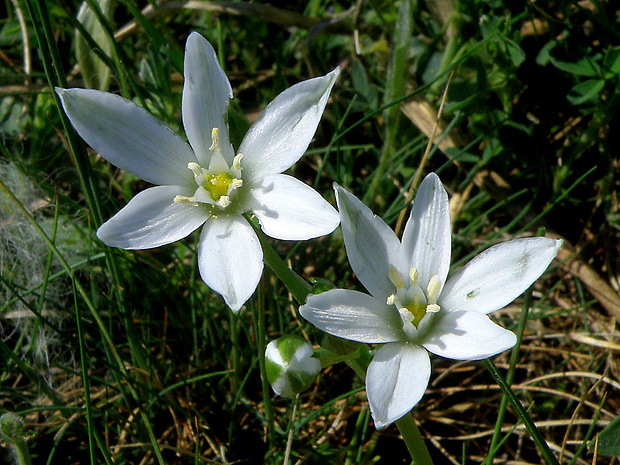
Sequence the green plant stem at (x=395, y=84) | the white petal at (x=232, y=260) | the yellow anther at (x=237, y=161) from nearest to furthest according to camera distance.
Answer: the white petal at (x=232, y=260) → the yellow anther at (x=237, y=161) → the green plant stem at (x=395, y=84)

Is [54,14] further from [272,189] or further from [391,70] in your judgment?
[272,189]

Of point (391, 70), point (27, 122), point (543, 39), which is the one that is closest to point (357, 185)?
point (391, 70)

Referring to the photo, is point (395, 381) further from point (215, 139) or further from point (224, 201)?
point (215, 139)

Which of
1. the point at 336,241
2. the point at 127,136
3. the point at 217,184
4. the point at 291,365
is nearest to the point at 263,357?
the point at 291,365

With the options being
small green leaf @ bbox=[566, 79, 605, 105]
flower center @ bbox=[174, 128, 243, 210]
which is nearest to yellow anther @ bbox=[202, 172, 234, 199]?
flower center @ bbox=[174, 128, 243, 210]

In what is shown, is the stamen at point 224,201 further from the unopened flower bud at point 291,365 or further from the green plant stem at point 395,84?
the green plant stem at point 395,84

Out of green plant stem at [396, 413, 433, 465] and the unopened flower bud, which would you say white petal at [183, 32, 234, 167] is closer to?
the unopened flower bud

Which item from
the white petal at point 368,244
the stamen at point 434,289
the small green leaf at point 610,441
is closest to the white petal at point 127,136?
the white petal at point 368,244
